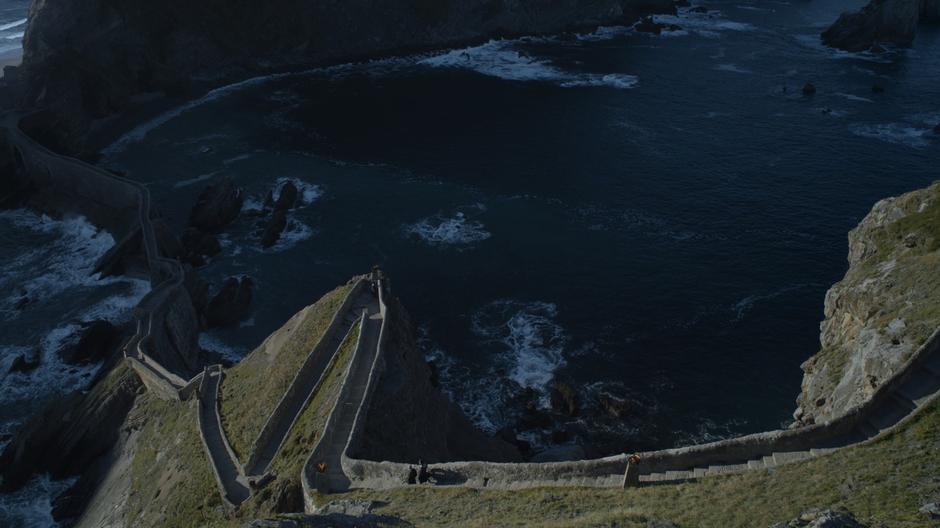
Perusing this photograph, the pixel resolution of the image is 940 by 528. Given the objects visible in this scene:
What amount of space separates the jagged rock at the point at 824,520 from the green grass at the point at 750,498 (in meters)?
0.82

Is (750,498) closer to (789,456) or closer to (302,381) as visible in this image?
(789,456)

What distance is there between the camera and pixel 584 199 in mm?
87938

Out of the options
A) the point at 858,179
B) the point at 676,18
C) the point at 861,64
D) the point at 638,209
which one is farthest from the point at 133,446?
the point at 676,18

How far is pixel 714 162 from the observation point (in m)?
95.4

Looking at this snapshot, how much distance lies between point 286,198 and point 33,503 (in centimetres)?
4469

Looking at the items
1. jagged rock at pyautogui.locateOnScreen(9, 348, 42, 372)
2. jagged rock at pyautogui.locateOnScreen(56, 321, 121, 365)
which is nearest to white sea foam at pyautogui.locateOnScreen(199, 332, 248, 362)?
jagged rock at pyautogui.locateOnScreen(56, 321, 121, 365)

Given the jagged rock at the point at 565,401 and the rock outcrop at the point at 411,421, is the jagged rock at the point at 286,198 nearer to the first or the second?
the rock outcrop at the point at 411,421

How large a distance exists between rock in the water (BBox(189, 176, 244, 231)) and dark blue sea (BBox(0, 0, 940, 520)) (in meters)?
1.83

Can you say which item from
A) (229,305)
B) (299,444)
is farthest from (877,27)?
(299,444)

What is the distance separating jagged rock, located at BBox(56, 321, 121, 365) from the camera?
64625 mm

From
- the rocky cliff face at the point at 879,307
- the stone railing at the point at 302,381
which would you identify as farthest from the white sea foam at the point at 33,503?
the rocky cliff face at the point at 879,307

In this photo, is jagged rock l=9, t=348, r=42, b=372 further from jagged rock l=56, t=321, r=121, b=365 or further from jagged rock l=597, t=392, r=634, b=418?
jagged rock l=597, t=392, r=634, b=418

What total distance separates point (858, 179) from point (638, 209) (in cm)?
2779

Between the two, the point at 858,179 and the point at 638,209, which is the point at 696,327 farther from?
the point at 858,179
